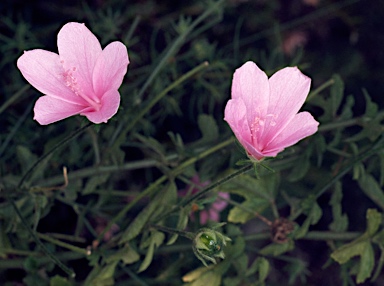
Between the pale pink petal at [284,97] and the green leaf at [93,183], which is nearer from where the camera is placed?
the pale pink petal at [284,97]

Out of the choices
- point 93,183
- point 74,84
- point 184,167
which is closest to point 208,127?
point 184,167

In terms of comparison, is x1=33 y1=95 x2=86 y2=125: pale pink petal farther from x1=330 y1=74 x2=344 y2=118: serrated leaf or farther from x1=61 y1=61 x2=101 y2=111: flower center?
x1=330 y1=74 x2=344 y2=118: serrated leaf

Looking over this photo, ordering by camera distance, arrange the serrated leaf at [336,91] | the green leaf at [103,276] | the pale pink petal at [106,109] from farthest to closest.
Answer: the serrated leaf at [336,91], the green leaf at [103,276], the pale pink petal at [106,109]

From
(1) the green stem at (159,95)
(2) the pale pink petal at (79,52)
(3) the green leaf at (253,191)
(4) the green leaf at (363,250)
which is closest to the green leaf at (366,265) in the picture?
(4) the green leaf at (363,250)

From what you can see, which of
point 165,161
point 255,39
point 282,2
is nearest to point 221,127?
point 255,39

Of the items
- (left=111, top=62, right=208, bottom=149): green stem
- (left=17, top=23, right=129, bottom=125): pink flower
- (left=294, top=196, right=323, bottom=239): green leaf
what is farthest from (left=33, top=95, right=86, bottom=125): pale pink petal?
(left=294, top=196, right=323, bottom=239): green leaf

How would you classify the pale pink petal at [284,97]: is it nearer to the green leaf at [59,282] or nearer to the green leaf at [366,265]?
the green leaf at [366,265]

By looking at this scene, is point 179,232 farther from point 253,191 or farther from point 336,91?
point 336,91
